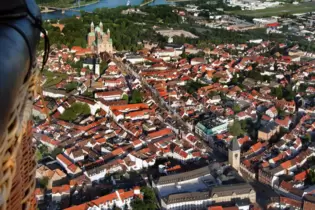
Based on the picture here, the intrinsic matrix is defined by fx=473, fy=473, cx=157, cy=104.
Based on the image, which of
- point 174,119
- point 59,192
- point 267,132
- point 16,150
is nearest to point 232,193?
point 59,192

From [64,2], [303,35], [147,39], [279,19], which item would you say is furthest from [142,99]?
[64,2]

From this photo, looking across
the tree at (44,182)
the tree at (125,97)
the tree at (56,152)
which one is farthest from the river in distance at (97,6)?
the tree at (44,182)

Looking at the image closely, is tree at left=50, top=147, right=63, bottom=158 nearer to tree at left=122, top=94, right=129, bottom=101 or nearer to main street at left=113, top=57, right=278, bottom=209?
main street at left=113, top=57, right=278, bottom=209

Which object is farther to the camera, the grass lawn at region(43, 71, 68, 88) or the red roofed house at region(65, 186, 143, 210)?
the grass lawn at region(43, 71, 68, 88)

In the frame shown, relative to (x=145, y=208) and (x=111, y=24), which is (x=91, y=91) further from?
(x=111, y=24)

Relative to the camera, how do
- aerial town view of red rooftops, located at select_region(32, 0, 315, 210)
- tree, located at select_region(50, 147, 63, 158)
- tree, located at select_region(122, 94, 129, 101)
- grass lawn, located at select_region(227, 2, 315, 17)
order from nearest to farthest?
aerial town view of red rooftops, located at select_region(32, 0, 315, 210)
tree, located at select_region(50, 147, 63, 158)
tree, located at select_region(122, 94, 129, 101)
grass lawn, located at select_region(227, 2, 315, 17)

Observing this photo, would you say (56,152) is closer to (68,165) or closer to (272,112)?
(68,165)

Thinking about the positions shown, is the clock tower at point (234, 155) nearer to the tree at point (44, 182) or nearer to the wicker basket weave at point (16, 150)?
the tree at point (44, 182)

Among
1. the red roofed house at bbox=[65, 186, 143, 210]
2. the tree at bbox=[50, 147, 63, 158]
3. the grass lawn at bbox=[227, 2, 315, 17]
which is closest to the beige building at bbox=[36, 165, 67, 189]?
the tree at bbox=[50, 147, 63, 158]
